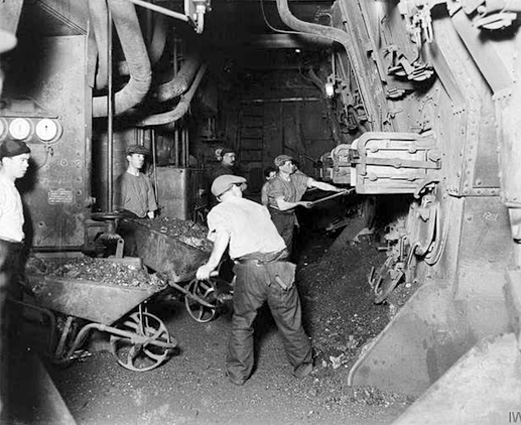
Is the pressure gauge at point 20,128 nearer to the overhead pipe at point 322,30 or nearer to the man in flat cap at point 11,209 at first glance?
the man in flat cap at point 11,209

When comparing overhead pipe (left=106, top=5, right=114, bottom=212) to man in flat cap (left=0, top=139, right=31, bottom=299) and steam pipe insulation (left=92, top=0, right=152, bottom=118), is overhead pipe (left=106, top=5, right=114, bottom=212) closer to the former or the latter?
steam pipe insulation (left=92, top=0, right=152, bottom=118)

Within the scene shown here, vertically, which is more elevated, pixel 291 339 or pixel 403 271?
pixel 403 271

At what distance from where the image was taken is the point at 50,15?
4.17 m

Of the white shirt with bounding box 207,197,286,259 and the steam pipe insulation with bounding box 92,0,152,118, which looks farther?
the white shirt with bounding box 207,197,286,259

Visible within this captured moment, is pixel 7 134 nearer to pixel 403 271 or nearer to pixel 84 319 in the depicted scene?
pixel 84 319

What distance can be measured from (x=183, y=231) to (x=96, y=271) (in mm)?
1215

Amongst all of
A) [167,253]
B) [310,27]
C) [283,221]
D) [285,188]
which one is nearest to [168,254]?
[167,253]

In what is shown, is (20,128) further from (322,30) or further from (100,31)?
(322,30)

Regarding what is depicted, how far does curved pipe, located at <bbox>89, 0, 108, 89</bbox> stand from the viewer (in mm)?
4426

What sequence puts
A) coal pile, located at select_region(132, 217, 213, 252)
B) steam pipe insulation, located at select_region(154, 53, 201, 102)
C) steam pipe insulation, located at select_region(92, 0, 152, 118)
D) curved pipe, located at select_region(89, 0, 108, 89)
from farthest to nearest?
steam pipe insulation, located at select_region(154, 53, 201, 102) < coal pile, located at select_region(132, 217, 213, 252) < curved pipe, located at select_region(89, 0, 108, 89) < steam pipe insulation, located at select_region(92, 0, 152, 118)

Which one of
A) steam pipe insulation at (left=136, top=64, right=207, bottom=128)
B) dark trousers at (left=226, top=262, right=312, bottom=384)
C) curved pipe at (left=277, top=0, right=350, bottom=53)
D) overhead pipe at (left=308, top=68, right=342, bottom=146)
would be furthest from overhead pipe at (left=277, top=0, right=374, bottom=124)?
overhead pipe at (left=308, top=68, right=342, bottom=146)

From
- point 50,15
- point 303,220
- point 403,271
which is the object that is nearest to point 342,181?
point 403,271

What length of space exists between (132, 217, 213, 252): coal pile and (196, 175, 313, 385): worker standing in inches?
36.9

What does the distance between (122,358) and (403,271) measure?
2.82m
